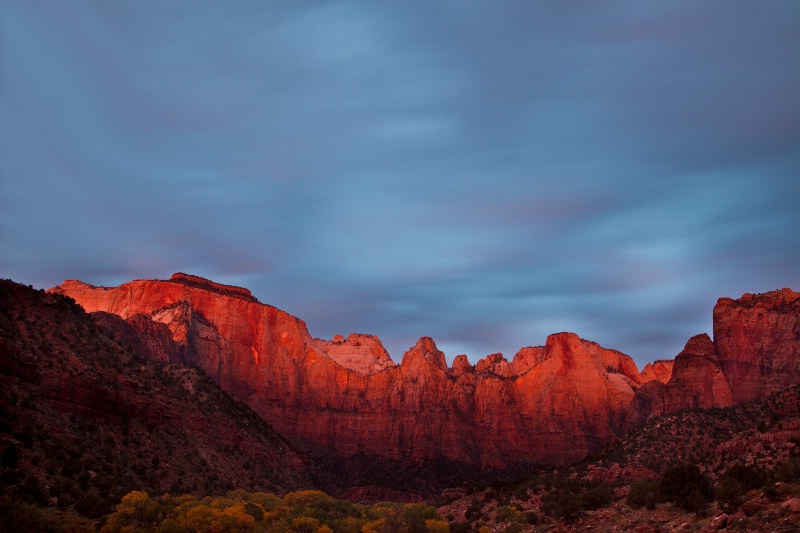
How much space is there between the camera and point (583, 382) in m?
157

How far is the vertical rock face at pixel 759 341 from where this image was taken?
324ft

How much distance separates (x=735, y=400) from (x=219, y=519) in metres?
79.6

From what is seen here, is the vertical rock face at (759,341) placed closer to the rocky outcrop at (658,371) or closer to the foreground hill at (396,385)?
the foreground hill at (396,385)

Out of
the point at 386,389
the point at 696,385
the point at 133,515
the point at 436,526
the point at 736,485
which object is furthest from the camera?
the point at 386,389

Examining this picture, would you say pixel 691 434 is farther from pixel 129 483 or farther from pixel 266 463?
pixel 129 483

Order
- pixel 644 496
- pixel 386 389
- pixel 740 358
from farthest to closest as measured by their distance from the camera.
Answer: pixel 386 389
pixel 740 358
pixel 644 496

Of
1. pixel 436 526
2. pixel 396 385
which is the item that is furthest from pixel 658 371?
pixel 436 526

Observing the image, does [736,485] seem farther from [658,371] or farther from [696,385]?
[658,371]

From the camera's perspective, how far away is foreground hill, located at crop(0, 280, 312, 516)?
43.6m

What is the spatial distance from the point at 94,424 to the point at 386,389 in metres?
111

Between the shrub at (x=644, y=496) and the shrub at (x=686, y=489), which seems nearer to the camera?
the shrub at (x=686, y=489)

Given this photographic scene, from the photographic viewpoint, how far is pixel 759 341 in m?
104

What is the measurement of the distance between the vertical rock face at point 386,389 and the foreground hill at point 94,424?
54.0 meters

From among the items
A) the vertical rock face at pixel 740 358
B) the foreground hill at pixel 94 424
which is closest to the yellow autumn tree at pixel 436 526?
the foreground hill at pixel 94 424
